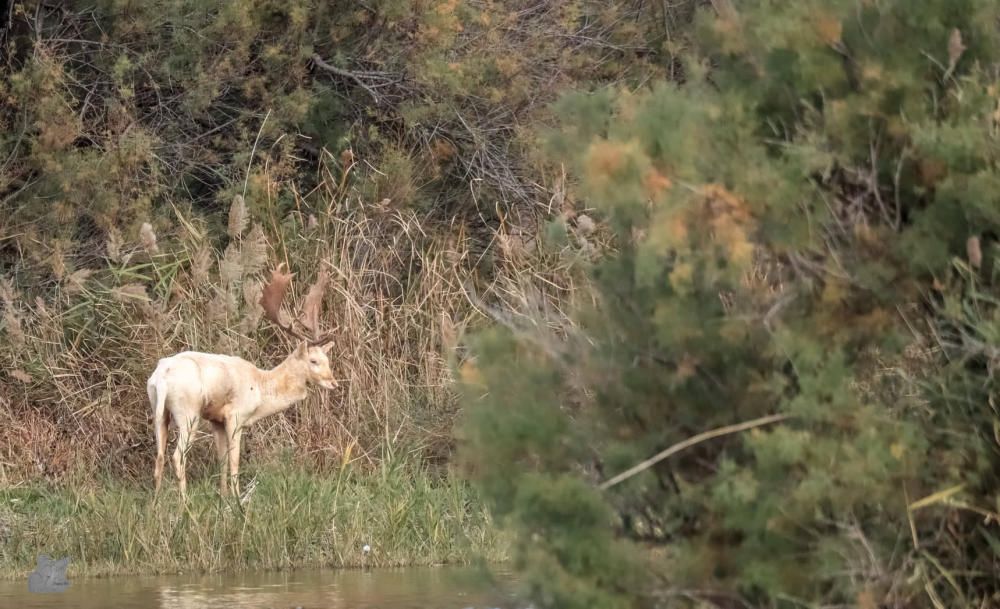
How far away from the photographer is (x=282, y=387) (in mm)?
14328

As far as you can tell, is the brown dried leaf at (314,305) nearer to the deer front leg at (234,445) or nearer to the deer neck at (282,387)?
the deer neck at (282,387)

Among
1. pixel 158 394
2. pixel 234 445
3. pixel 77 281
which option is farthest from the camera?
pixel 77 281

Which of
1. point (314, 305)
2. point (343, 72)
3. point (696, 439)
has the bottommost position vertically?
point (314, 305)

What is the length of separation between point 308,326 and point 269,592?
Result: 422 cm

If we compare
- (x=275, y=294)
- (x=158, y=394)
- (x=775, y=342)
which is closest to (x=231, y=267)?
(x=275, y=294)

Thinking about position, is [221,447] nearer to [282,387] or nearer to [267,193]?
[282,387]

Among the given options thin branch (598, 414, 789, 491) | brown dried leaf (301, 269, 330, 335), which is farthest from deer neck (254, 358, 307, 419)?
thin branch (598, 414, 789, 491)

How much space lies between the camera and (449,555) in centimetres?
1264

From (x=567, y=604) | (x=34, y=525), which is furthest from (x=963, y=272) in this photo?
(x=34, y=525)

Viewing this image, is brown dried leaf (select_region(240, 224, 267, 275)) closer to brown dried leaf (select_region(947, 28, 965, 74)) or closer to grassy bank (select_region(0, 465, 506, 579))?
grassy bank (select_region(0, 465, 506, 579))

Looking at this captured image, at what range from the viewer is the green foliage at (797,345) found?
5.76 metres

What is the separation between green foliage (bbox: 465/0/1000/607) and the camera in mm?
5758

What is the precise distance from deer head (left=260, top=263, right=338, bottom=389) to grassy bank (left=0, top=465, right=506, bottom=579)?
1.38m

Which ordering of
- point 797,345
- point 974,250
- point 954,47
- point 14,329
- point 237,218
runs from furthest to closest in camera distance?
point 237,218
point 14,329
point 797,345
point 954,47
point 974,250
